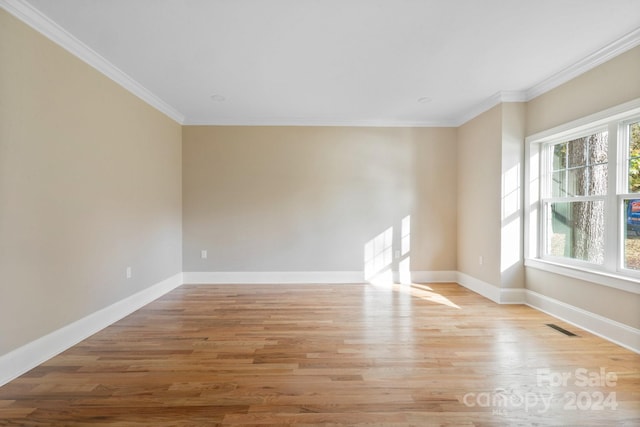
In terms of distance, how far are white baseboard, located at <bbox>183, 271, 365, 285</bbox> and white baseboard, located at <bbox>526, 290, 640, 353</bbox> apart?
2.28 meters

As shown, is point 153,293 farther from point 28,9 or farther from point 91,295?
point 28,9

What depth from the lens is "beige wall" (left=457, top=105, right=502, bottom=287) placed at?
3744 mm

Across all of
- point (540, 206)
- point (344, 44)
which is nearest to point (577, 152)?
point (540, 206)

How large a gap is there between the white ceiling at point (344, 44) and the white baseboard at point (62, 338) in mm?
2371

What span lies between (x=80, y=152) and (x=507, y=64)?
411 centimetres

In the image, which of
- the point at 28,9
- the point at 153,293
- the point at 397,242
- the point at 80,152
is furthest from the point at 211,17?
the point at 397,242

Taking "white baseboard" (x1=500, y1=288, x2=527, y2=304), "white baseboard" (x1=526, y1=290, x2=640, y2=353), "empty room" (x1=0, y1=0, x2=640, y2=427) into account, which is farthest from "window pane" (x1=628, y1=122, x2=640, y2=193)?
"white baseboard" (x1=500, y1=288, x2=527, y2=304)

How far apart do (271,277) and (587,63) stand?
4.55m

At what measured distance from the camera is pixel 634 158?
2.55 metres

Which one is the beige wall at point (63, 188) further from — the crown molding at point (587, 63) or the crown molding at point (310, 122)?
the crown molding at point (587, 63)

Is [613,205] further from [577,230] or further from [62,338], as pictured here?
[62,338]

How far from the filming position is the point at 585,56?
8.99 ft

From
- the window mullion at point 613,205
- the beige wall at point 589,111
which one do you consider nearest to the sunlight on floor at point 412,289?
the beige wall at point 589,111

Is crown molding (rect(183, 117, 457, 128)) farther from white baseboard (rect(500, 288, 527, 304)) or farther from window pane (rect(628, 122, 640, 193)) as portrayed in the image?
white baseboard (rect(500, 288, 527, 304))
